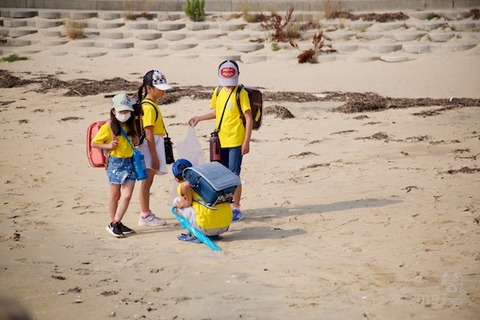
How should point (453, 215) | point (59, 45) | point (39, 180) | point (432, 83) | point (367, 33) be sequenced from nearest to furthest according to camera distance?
point (453, 215) < point (39, 180) < point (432, 83) < point (367, 33) < point (59, 45)

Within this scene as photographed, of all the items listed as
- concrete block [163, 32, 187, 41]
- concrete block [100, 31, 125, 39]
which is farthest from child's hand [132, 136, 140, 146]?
concrete block [100, 31, 125, 39]

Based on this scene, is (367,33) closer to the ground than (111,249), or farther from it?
farther from it

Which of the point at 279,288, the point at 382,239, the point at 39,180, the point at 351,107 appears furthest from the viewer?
the point at 351,107

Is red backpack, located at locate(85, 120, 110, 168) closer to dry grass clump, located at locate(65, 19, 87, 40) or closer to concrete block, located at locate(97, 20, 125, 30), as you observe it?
dry grass clump, located at locate(65, 19, 87, 40)

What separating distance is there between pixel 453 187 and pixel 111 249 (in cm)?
357

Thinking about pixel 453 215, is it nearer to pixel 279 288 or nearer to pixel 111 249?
pixel 279 288

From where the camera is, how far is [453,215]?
25.8ft

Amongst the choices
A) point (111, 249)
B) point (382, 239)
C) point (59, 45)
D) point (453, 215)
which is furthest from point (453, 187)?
point (59, 45)

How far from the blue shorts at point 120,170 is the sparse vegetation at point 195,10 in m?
14.5

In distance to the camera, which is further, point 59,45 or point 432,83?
point 59,45

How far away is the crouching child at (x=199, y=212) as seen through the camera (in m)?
7.32

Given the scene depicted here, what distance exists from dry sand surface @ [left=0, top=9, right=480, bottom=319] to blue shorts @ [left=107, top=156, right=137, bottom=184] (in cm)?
54

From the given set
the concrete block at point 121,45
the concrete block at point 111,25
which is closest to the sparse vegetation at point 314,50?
the concrete block at point 121,45

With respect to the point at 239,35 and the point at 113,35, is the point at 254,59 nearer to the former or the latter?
the point at 239,35
